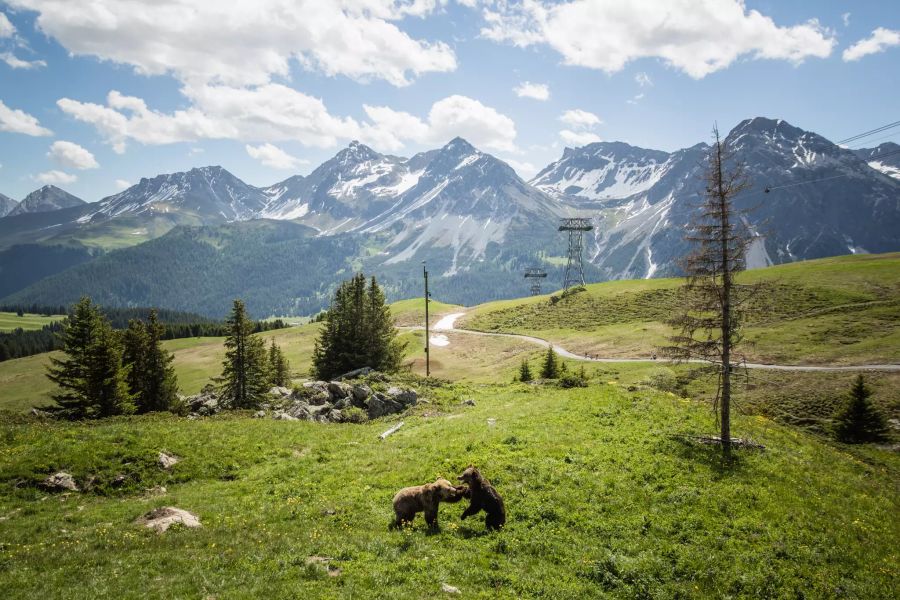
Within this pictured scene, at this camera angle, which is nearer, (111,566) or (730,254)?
(111,566)

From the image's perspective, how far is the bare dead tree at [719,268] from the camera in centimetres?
2323

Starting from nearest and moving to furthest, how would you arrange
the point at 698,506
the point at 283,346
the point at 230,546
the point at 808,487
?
the point at 230,546
the point at 698,506
the point at 808,487
the point at 283,346

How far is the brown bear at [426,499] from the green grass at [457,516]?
1.94 ft

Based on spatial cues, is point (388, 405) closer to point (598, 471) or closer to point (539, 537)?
point (598, 471)

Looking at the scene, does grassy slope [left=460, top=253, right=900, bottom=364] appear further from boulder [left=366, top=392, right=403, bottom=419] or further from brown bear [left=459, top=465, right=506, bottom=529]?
brown bear [left=459, top=465, right=506, bottom=529]

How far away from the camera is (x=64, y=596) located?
36.2 feet

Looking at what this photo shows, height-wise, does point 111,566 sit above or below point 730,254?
below

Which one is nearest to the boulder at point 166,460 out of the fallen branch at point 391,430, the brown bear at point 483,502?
the fallen branch at point 391,430

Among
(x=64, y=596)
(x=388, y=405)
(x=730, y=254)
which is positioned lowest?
(x=388, y=405)

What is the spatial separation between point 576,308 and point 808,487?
93148mm

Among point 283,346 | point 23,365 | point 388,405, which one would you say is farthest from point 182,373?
point 388,405

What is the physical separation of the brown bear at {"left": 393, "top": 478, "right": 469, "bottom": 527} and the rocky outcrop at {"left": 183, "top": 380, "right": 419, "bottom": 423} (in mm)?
21142

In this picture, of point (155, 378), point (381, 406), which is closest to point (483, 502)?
point (381, 406)

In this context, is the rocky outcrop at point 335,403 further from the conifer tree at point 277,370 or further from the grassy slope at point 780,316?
the conifer tree at point 277,370
